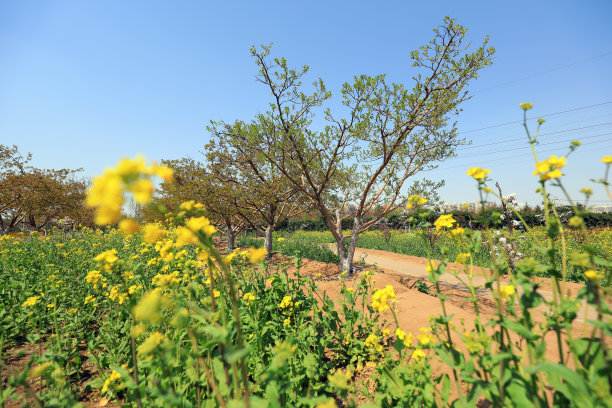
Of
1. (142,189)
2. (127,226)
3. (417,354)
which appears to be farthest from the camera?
(417,354)

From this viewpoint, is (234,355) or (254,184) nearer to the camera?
(234,355)

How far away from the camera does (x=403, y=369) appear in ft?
5.35

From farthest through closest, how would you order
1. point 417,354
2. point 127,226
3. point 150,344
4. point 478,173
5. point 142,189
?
point 417,354 < point 478,173 < point 150,344 < point 127,226 < point 142,189

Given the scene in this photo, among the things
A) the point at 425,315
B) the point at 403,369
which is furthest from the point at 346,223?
the point at 403,369

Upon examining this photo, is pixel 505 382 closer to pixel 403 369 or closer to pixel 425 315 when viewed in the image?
pixel 403 369

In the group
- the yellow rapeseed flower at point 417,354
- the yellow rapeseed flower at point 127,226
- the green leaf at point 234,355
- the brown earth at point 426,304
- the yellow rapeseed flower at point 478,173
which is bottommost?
the brown earth at point 426,304

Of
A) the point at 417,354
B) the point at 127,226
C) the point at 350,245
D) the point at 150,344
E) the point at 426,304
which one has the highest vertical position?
the point at 127,226

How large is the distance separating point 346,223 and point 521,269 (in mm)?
25064

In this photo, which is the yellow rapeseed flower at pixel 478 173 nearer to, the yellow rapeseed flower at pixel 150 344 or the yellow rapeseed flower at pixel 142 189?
the yellow rapeseed flower at pixel 142 189

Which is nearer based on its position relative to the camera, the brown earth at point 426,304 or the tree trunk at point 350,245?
the brown earth at point 426,304

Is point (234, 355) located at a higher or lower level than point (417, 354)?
higher

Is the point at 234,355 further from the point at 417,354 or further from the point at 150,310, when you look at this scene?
the point at 417,354

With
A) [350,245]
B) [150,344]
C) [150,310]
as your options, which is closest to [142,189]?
[150,310]

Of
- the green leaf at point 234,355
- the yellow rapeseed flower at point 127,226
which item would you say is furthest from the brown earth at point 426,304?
the yellow rapeseed flower at point 127,226
